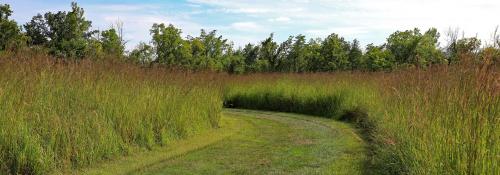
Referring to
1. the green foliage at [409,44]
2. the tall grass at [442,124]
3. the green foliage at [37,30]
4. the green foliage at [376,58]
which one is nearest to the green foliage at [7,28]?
the green foliage at [37,30]

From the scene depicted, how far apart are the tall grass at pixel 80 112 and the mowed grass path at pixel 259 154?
0.39 metres

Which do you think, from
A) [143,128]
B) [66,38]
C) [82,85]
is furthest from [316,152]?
[66,38]

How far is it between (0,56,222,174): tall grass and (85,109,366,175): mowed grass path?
0.39 meters

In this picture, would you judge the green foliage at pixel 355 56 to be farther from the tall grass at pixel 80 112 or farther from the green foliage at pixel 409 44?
the tall grass at pixel 80 112

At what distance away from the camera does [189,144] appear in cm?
969

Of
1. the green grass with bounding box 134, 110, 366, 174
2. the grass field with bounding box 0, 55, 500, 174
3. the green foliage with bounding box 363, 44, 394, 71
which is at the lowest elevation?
the green grass with bounding box 134, 110, 366, 174

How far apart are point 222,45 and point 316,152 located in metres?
29.0

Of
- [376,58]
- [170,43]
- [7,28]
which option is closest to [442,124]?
[7,28]

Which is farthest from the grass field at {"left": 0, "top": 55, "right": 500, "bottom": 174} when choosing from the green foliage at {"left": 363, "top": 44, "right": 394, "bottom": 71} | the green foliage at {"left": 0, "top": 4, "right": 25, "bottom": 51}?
the green foliage at {"left": 363, "top": 44, "right": 394, "bottom": 71}

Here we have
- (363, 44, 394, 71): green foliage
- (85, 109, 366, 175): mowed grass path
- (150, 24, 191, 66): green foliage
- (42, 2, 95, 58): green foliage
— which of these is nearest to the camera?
(85, 109, 366, 175): mowed grass path

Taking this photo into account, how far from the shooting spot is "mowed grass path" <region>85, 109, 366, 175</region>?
24.7 feet

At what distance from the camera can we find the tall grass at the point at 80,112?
6.34 meters

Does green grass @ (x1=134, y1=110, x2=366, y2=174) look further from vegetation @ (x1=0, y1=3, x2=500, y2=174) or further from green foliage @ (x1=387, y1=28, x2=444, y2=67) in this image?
green foliage @ (x1=387, y1=28, x2=444, y2=67)

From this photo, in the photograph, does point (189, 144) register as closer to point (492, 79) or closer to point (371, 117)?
point (371, 117)
